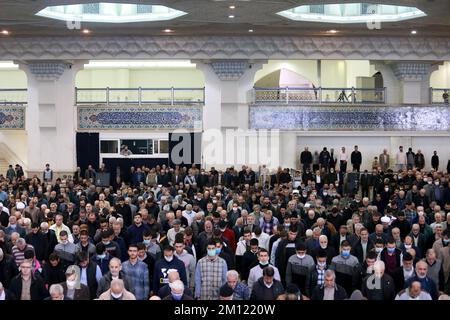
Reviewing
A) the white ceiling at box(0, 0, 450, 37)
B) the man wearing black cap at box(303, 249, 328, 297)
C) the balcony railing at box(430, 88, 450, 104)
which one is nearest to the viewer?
the man wearing black cap at box(303, 249, 328, 297)

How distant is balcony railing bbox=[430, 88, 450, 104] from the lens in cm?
2438

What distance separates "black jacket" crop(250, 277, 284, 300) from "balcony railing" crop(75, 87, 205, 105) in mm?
16631

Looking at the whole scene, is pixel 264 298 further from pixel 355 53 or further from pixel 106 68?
pixel 106 68

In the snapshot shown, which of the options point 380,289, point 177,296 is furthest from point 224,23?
point 177,296

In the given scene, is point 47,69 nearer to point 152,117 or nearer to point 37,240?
point 152,117

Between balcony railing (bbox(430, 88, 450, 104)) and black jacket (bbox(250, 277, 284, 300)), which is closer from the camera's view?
black jacket (bbox(250, 277, 284, 300))

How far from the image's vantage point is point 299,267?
8891 millimetres

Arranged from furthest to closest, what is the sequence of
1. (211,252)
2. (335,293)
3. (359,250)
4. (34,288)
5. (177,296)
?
(359,250) → (211,252) → (34,288) → (335,293) → (177,296)

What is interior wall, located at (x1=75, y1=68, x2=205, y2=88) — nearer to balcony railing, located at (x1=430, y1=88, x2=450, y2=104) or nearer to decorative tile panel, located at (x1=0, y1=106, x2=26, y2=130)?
decorative tile panel, located at (x1=0, y1=106, x2=26, y2=130)

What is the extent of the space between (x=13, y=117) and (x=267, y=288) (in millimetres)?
18482

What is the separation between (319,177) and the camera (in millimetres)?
20516

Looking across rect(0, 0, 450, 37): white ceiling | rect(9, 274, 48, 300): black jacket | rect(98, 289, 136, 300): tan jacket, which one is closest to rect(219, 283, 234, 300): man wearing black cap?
rect(98, 289, 136, 300): tan jacket

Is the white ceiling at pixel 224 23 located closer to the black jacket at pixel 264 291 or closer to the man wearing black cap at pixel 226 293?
the black jacket at pixel 264 291

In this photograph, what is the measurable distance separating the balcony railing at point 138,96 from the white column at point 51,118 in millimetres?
589
